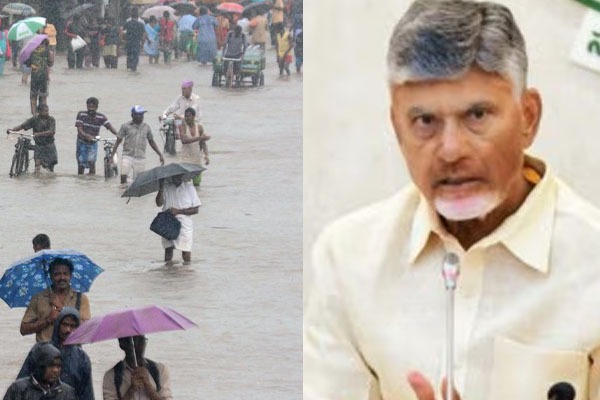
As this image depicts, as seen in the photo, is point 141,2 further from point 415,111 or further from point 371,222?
point 415,111

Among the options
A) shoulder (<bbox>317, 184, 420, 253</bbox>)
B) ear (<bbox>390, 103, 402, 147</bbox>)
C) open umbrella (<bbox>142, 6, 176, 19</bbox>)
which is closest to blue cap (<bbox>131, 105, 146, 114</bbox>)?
open umbrella (<bbox>142, 6, 176, 19</bbox>)

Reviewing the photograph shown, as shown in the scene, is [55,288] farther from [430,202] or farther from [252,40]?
[430,202]

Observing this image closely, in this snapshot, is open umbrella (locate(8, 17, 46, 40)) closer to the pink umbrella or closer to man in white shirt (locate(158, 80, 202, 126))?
man in white shirt (locate(158, 80, 202, 126))

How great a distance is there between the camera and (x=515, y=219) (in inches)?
351

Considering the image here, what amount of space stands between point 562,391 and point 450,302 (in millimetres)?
492

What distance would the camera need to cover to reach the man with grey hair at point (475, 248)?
882 cm

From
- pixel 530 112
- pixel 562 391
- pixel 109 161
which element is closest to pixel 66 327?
pixel 109 161

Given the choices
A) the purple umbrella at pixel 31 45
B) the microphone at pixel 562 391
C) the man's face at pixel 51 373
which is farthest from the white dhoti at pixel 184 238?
the microphone at pixel 562 391

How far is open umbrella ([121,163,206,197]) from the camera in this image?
14.0 meters

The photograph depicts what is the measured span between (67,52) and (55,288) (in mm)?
2290

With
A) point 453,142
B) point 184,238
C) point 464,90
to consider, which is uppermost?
point 464,90

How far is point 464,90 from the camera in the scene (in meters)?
8.85

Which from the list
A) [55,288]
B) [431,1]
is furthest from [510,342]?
[55,288]

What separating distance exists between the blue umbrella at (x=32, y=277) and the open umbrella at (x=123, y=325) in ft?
1.41
